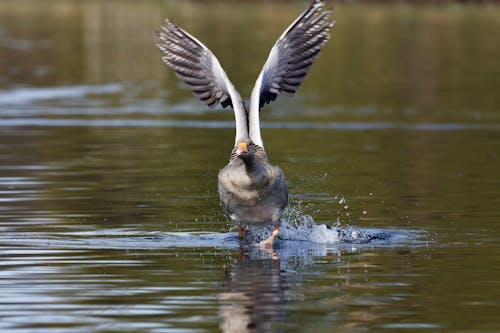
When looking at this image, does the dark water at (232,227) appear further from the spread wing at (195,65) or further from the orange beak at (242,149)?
the spread wing at (195,65)

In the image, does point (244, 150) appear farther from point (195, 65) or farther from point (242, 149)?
point (195, 65)

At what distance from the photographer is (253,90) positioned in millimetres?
15609

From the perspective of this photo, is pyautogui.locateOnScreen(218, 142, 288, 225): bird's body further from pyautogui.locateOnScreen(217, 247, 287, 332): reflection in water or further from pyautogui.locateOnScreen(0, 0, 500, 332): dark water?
pyautogui.locateOnScreen(217, 247, 287, 332): reflection in water

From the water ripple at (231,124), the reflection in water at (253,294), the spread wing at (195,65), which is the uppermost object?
the spread wing at (195,65)

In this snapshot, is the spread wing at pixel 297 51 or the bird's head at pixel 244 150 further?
the spread wing at pixel 297 51

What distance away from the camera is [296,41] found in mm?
17016

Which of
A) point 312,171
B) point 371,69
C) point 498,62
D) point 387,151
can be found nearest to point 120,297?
point 312,171

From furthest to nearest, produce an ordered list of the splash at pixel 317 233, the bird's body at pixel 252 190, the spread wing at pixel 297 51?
the spread wing at pixel 297 51 < the splash at pixel 317 233 < the bird's body at pixel 252 190

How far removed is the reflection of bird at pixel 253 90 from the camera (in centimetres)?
1468

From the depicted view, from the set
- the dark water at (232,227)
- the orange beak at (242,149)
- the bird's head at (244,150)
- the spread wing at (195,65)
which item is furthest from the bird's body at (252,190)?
the spread wing at (195,65)

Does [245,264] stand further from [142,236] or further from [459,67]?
[459,67]

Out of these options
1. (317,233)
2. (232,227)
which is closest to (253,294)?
(317,233)

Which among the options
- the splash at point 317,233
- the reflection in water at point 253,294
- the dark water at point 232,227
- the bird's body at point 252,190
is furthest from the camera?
the splash at point 317,233

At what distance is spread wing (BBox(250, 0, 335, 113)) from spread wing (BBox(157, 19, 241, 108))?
0.53m
